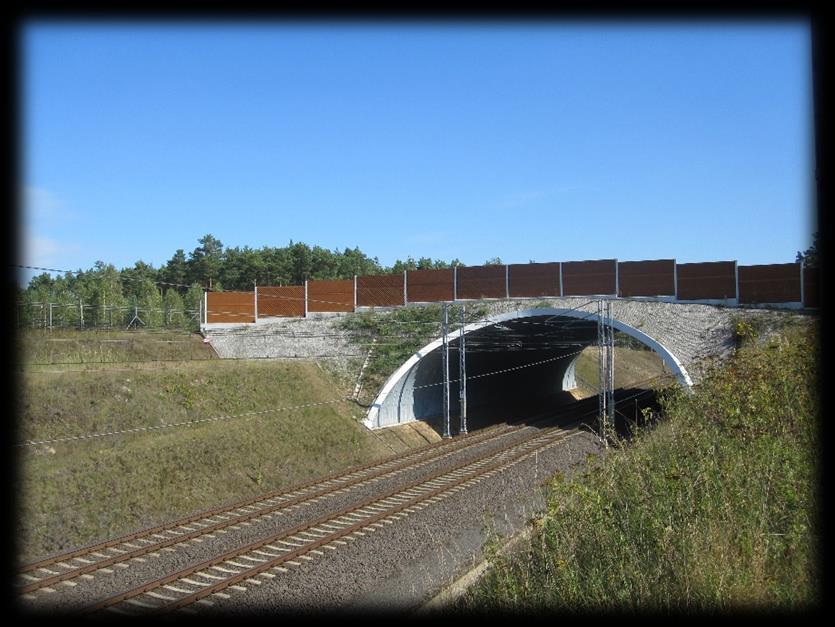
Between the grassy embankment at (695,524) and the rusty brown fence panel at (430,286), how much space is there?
2717 cm

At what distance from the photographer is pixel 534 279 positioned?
116 feet

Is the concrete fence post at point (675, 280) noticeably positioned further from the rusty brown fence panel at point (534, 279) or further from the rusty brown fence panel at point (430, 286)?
the rusty brown fence panel at point (430, 286)

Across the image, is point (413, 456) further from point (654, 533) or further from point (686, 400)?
point (654, 533)

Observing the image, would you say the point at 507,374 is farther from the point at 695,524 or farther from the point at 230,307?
the point at 695,524

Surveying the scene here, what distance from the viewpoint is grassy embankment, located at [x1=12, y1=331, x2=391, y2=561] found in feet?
52.2

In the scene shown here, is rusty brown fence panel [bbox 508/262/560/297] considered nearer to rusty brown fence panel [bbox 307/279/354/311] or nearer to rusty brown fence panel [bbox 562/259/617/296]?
rusty brown fence panel [bbox 562/259/617/296]

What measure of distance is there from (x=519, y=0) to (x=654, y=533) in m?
5.38

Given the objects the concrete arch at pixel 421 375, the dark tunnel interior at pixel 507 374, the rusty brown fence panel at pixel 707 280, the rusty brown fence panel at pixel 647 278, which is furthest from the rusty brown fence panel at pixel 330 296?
the rusty brown fence panel at pixel 707 280

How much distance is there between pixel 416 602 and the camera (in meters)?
10.5

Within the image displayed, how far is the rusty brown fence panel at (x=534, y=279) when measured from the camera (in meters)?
34.7

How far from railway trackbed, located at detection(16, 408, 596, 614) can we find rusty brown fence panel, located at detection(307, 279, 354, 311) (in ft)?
57.1

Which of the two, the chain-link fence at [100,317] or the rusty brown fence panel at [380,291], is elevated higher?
the rusty brown fence panel at [380,291]

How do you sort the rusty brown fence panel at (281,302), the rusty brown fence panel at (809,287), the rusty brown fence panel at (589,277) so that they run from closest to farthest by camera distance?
the rusty brown fence panel at (809,287)
the rusty brown fence panel at (589,277)
the rusty brown fence panel at (281,302)

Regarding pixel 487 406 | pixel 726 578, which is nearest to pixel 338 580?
pixel 726 578
